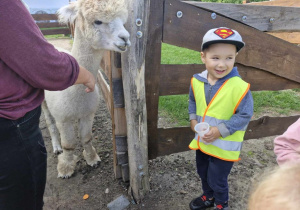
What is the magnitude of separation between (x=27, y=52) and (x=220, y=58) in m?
1.22

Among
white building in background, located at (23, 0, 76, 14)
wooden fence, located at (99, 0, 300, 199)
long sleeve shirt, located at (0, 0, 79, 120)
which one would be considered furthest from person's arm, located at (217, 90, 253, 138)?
white building in background, located at (23, 0, 76, 14)

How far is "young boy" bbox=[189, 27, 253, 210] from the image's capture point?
1617 mm

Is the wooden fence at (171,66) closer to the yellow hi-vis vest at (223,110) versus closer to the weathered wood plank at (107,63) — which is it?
the weathered wood plank at (107,63)

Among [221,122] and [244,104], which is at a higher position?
[244,104]

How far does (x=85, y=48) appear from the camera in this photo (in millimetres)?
2100

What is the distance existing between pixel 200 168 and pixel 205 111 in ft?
2.03

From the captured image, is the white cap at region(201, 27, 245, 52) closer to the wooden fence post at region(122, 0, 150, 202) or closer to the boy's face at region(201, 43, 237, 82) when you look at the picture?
the boy's face at region(201, 43, 237, 82)

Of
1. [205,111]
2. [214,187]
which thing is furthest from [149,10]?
[214,187]

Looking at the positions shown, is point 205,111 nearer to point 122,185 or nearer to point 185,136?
point 185,136

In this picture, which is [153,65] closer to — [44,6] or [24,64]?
[24,64]

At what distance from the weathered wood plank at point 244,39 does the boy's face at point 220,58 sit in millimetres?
283

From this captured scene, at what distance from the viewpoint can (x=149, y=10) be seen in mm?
1685

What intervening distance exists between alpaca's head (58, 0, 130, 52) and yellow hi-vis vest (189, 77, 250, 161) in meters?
0.73

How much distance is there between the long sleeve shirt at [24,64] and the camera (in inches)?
38.0
